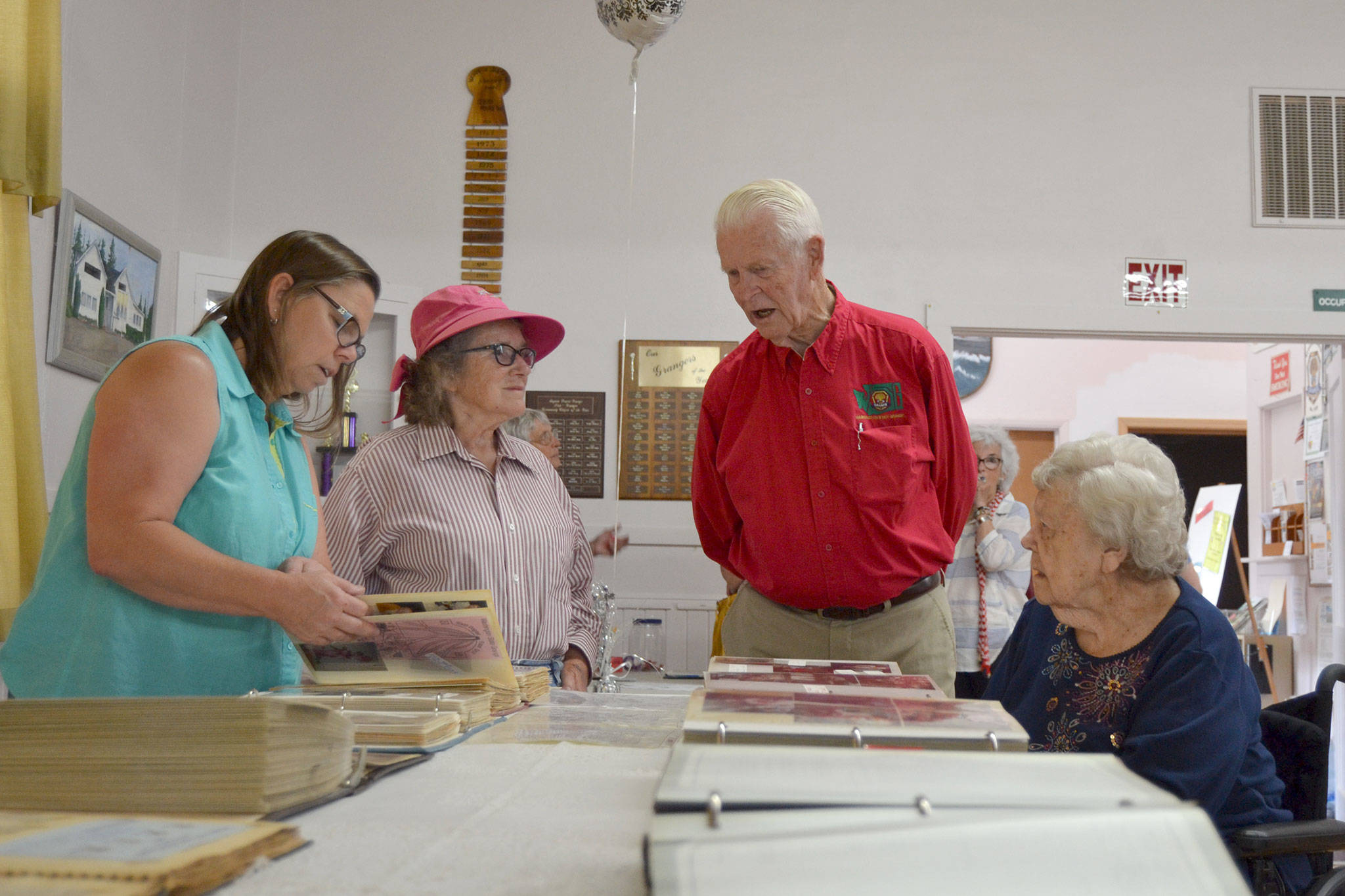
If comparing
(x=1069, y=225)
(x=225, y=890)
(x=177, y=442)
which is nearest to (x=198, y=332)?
(x=177, y=442)

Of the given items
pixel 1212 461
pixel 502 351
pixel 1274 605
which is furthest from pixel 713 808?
pixel 1212 461

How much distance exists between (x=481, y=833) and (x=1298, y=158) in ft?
17.2

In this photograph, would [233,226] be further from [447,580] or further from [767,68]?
[447,580]

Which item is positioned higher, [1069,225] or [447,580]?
[1069,225]

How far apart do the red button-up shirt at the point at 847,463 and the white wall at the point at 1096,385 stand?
631 cm

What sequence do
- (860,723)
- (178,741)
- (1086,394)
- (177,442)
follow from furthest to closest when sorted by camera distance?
(1086,394) → (177,442) → (860,723) → (178,741)

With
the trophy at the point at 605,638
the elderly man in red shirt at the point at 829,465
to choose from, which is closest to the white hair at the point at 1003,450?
the trophy at the point at 605,638

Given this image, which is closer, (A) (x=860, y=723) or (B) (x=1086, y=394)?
(A) (x=860, y=723)

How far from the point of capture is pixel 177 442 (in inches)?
54.8

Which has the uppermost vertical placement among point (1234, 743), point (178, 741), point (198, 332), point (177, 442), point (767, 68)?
point (767, 68)

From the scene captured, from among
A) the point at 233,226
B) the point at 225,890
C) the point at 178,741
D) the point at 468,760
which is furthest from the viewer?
the point at 233,226

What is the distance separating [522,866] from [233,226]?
4.62 meters

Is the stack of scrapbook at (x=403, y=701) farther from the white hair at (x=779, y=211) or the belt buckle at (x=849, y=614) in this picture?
the white hair at (x=779, y=211)

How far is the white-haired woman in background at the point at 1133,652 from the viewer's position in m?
1.71
